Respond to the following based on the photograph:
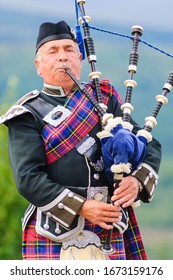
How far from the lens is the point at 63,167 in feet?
15.3

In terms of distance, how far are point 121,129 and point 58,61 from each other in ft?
1.86

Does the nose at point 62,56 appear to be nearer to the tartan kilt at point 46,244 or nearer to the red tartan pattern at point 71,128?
the red tartan pattern at point 71,128

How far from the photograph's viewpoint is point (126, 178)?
4.61m

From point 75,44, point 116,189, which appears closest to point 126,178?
point 116,189

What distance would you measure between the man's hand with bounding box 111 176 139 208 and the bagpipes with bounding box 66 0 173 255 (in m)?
0.04

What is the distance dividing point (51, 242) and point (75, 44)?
1.07m

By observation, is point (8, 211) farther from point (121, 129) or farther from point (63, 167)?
point (121, 129)

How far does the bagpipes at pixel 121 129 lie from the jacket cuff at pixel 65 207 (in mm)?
211

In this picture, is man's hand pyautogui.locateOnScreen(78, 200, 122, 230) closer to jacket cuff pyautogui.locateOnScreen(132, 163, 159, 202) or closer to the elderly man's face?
jacket cuff pyautogui.locateOnScreen(132, 163, 159, 202)

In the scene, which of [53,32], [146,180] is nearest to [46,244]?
[146,180]

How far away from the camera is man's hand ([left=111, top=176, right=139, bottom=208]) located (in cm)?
454

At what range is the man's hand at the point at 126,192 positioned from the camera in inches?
179

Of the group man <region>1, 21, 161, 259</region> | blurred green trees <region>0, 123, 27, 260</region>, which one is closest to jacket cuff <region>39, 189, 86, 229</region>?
man <region>1, 21, 161, 259</region>

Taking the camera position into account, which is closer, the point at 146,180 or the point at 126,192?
the point at 126,192
